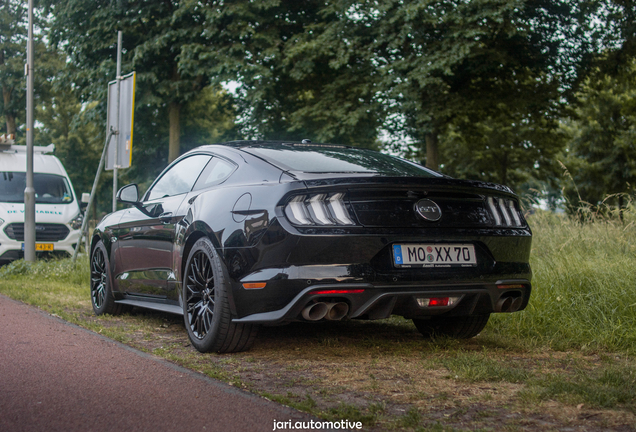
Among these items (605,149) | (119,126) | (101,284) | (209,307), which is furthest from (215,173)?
(605,149)

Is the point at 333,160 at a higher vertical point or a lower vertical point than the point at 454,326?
higher

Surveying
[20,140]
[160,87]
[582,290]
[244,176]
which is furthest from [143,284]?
[20,140]

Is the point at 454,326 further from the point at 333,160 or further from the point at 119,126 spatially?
the point at 119,126

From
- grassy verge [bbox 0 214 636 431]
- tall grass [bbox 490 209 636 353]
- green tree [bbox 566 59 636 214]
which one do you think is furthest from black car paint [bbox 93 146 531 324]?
green tree [bbox 566 59 636 214]

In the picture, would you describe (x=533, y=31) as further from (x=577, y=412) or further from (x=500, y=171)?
(x=577, y=412)

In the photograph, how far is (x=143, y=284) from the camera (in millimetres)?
5809

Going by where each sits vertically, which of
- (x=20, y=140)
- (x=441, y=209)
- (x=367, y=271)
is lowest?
(x=367, y=271)

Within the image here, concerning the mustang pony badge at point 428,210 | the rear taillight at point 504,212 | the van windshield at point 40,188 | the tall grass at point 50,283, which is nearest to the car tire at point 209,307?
the mustang pony badge at point 428,210

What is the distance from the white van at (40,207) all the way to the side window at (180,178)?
8.25 meters

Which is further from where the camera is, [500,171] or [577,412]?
[500,171]

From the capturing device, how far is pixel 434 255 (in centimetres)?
418

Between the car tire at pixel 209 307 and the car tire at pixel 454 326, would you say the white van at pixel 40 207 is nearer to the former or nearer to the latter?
the car tire at pixel 209 307

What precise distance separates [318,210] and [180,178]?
2.08 m

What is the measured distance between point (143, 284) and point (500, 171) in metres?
23.8
